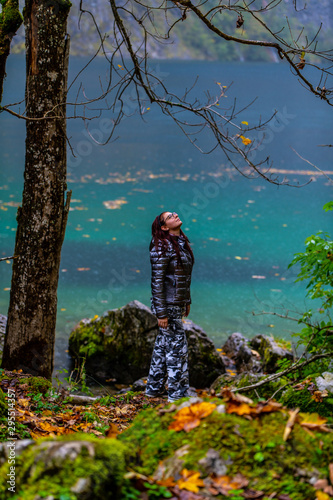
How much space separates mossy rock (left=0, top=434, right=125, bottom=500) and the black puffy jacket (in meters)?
3.02

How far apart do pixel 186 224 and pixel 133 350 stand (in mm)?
11198

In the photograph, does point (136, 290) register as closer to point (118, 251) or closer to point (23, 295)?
point (118, 251)

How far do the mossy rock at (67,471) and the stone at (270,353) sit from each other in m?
5.20

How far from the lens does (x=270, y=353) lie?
7.21 meters

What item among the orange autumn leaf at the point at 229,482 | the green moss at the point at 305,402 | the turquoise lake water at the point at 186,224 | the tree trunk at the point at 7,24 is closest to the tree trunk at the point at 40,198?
the tree trunk at the point at 7,24

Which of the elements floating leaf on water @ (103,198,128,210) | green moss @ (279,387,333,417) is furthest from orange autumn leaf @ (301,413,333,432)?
floating leaf on water @ (103,198,128,210)

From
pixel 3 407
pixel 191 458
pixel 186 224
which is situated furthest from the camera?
pixel 186 224

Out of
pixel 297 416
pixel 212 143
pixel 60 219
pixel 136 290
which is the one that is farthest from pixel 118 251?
pixel 212 143

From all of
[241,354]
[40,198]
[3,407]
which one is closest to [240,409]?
[3,407]

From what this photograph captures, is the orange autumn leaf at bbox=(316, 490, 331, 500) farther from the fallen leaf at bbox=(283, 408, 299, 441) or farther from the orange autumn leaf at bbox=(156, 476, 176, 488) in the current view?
the orange autumn leaf at bbox=(156, 476, 176, 488)

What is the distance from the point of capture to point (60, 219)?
552 cm

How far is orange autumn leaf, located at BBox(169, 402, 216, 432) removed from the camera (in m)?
2.45

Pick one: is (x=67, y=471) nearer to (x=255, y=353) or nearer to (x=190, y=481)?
(x=190, y=481)

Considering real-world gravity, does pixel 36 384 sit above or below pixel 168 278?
below
